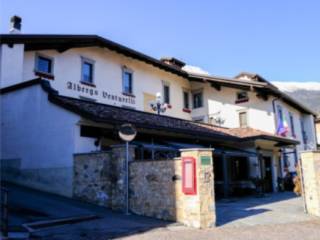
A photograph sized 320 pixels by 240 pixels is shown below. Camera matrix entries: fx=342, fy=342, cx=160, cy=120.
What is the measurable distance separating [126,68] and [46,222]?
1460cm

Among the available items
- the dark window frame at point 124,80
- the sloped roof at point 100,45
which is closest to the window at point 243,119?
the sloped roof at point 100,45

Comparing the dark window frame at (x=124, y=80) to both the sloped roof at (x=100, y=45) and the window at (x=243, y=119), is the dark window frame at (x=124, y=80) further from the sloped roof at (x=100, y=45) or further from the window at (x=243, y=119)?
the window at (x=243, y=119)

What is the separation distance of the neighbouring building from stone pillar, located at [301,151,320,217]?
14.2 ft

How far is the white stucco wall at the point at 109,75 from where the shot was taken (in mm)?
17453

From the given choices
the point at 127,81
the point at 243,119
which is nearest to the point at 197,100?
the point at 243,119

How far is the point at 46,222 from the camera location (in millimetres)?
8109

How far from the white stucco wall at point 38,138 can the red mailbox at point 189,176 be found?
4.55 meters

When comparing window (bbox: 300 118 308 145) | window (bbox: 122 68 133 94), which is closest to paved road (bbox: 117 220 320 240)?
window (bbox: 122 68 133 94)

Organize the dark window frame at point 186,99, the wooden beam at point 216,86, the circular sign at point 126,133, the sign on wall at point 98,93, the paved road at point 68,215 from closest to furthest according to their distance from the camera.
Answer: the paved road at point 68,215, the circular sign at point 126,133, the sign on wall at point 98,93, the wooden beam at point 216,86, the dark window frame at point 186,99

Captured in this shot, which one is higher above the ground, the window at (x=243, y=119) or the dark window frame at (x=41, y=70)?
→ the dark window frame at (x=41, y=70)

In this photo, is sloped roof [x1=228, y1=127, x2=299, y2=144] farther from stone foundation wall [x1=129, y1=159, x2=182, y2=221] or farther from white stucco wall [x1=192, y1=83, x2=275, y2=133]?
stone foundation wall [x1=129, y1=159, x2=182, y2=221]

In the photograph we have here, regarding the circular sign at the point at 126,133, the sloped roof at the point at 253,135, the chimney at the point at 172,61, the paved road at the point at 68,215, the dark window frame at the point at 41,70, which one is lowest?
the paved road at the point at 68,215

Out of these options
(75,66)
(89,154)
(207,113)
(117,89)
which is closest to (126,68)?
(117,89)

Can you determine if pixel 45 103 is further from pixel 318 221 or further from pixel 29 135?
pixel 318 221
